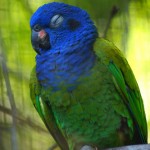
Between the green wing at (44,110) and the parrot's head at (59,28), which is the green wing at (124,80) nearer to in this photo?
the parrot's head at (59,28)

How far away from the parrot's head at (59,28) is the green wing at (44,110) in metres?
0.11

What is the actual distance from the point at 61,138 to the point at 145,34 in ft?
1.89

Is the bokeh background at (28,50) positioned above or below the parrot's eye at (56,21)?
below

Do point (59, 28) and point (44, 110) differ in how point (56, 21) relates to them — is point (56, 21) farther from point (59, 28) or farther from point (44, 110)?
point (44, 110)

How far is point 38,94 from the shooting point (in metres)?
1.57

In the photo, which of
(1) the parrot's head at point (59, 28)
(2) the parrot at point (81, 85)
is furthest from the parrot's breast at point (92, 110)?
(1) the parrot's head at point (59, 28)

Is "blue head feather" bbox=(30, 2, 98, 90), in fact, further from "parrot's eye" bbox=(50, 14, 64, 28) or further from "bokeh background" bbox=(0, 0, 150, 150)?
"bokeh background" bbox=(0, 0, 150, 150)

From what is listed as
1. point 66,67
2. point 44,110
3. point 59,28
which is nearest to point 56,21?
point 59,28

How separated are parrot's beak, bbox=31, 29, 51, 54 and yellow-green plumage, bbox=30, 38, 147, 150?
0.08 m

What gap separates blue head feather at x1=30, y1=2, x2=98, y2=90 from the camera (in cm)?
150

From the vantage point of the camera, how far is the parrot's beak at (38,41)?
1564 mm

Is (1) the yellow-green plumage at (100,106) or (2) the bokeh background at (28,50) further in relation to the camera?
(2) the bokeh background at (28,50)

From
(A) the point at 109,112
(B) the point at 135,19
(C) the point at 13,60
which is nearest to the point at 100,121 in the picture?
(A) the point at 109,112

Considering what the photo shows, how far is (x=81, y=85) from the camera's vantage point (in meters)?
1.48
